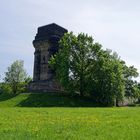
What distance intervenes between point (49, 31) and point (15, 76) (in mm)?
16507

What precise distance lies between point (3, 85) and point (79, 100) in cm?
3343

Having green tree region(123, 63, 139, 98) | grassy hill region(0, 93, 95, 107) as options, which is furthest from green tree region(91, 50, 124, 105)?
green tree region(123, 63, 139, 98)

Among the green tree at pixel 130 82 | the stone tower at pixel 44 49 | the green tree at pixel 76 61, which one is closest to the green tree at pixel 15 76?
the stone tower at pixel 44 49

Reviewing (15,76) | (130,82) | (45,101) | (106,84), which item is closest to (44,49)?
(15,76)

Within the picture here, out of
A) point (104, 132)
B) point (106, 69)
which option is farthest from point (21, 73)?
point (104, 132)

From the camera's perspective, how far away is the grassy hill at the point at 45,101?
75562mm

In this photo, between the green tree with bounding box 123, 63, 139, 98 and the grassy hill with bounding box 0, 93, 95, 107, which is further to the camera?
the green tree with bounding box 123, 63, 139, 98

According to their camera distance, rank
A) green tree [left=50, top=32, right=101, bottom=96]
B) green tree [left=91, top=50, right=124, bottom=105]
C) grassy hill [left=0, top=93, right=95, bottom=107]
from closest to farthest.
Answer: grassy hill [left=0, top=93, right=95, bottom=107], green tree [left=91, top=50, right=124, bottom=105], green tree [left=50, top=32, right=101, bottom=96]

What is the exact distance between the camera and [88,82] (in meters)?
84.1

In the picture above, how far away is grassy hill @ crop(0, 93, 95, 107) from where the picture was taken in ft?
248

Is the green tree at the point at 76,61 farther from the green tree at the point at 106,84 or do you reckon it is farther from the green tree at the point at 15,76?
the green tree at the point at 15,76

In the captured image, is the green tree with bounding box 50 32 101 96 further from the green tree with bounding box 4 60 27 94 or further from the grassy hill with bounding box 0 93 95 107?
the green tree with bounding box 4 60 27 94

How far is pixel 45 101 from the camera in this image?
257 ft

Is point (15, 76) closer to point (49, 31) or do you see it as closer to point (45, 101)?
point (49, 31)
